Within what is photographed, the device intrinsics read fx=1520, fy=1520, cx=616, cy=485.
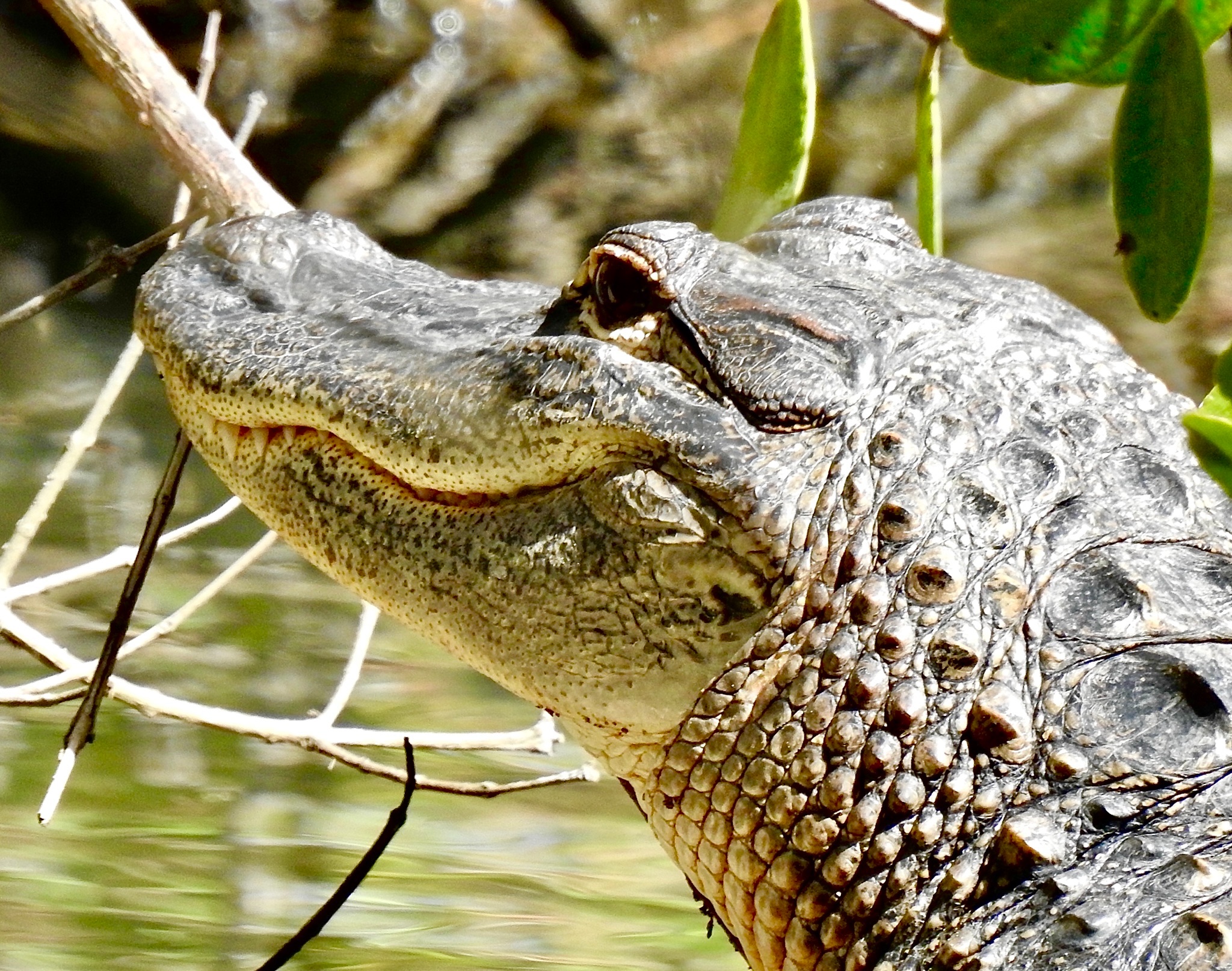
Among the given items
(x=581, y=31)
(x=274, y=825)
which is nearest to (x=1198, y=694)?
(x=274, y=825)

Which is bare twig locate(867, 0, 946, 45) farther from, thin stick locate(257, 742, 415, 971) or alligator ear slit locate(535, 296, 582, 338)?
thin stick locate(257, 742, 415, 971)

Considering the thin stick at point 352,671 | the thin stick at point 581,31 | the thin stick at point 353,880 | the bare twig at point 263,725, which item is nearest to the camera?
the thin stick at point 353,880

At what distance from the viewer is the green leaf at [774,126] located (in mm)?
1872

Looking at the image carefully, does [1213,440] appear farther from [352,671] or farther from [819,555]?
[352,671]

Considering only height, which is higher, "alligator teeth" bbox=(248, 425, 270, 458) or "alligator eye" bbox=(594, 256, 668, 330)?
"alligator teeth" bbox=(248, 425, 270, 458)

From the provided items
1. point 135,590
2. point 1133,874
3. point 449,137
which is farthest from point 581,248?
point 1133,874

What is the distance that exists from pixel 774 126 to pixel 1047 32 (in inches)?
39.8

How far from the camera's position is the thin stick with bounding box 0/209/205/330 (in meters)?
2.04

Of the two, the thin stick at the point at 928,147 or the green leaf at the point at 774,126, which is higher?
the green leaf at the point at 774,126

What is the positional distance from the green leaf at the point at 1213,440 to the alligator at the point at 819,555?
2.35 ft

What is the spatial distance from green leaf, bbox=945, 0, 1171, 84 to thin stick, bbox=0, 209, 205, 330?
134 centimetres

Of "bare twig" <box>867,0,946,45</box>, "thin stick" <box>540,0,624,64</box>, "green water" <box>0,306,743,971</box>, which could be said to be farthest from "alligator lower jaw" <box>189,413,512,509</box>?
"thin stick" <box>540,0,624,64</box>

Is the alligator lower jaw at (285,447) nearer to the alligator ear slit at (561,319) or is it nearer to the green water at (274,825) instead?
the alligator ear slit at (561,319)

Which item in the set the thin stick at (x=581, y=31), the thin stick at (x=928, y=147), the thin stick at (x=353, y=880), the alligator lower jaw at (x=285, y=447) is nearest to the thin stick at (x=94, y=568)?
the alligator lower jaw at (x=285, y=447)
